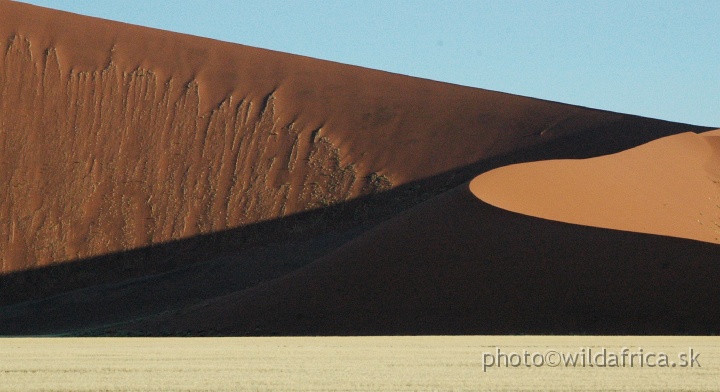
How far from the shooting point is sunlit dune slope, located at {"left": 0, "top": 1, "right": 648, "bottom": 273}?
133 ft

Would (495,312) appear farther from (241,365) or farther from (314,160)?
(314,160)

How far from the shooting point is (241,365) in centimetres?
1385

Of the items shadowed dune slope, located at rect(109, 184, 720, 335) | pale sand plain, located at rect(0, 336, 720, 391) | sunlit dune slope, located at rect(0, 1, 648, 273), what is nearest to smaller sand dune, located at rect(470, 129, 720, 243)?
shadowed dune slope, located at rect(109, 184, 720, 335)

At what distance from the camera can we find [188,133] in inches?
1746

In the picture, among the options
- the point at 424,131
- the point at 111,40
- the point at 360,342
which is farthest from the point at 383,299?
the point at 111,40

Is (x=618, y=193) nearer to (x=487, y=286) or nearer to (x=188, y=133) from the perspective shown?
(x=487, y=286)

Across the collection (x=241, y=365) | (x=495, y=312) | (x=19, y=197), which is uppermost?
(x=241, y=365)

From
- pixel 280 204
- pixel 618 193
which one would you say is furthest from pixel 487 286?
pixel 280 204

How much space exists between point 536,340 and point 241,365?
678 cm

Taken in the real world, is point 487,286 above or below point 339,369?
below

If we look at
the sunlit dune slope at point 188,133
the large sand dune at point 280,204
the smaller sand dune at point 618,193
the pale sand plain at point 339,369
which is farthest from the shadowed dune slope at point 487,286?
the sunlit dune slope at point 188,133

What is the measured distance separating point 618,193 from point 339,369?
53.7ft

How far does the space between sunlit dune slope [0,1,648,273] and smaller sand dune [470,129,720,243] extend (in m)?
12.6

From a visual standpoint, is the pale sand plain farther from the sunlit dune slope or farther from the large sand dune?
the sunlit dune slope
